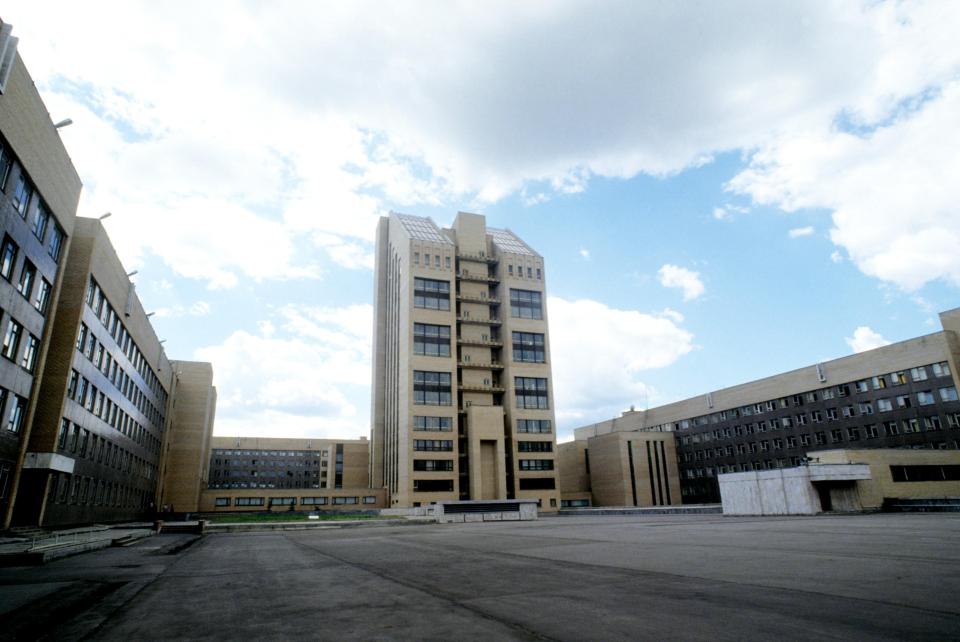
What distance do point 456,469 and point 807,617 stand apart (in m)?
77.9

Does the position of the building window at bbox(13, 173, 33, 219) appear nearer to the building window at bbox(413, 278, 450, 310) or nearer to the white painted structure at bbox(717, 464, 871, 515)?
the white painted structure at bbox(717, 464, 871, 515)

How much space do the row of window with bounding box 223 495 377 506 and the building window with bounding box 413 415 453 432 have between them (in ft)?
68.1

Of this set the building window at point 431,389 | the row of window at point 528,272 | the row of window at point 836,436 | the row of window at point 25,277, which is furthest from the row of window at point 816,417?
the row of window at point 25,277

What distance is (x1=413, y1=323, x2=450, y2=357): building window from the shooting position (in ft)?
280

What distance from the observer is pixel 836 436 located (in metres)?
76.9

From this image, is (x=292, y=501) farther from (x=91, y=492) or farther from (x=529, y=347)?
(x=91, y=492)

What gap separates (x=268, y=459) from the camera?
565 ft

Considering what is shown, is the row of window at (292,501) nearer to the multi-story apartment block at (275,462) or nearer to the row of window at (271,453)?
the multi-story apartment block at (275,462)

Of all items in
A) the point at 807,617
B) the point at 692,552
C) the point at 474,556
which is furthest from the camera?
the point at 474,556

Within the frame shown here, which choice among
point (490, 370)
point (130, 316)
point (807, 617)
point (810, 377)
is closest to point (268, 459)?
point (490, 370)

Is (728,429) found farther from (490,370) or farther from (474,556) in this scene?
(474,556)

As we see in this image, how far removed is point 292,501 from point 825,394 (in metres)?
89.3

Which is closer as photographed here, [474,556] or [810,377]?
[474,556]

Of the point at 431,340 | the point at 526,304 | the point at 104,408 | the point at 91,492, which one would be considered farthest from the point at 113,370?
the point at 526,304
